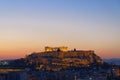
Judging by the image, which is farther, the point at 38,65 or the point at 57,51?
the point at 57,51

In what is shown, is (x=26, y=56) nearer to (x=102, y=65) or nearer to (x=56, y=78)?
(x=102, y=65)

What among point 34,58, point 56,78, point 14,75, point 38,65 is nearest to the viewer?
point 14,75

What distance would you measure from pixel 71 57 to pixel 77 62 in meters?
3.64

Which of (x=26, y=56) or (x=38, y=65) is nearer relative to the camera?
(x=38, y=65)

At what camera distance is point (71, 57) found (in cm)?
11675

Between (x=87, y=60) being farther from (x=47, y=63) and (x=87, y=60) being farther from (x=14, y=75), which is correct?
(x=14, y=75)

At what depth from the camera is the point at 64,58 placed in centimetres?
11569

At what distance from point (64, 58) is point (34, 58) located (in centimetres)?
695

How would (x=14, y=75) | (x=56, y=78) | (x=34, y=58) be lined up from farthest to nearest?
(x=34, y=58) < (x=56, y=78) < (x=14, y=75)

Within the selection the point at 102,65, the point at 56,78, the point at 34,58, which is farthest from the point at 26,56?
the point at 56,78

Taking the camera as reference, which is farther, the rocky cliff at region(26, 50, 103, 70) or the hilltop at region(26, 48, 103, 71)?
the rocky cliff at region(26, 50, 103, 70)

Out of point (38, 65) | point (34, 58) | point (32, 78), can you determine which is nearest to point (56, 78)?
point (32, 78)

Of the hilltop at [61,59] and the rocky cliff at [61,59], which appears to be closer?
the hilltop at [61,59]

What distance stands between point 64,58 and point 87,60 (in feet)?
17.4
